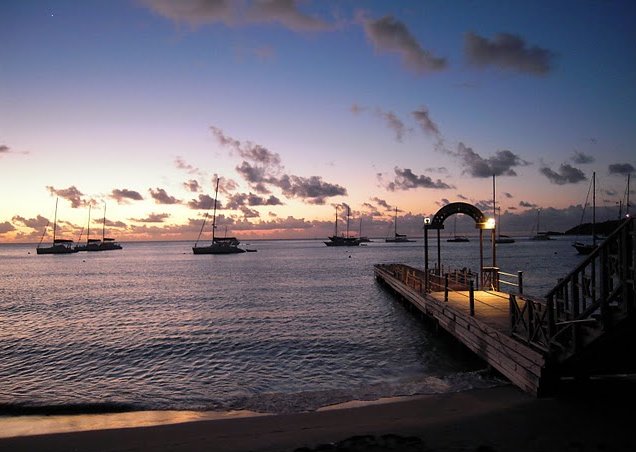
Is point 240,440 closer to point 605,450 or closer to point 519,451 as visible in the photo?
point 519,451

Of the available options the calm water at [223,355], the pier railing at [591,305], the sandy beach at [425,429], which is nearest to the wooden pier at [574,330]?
the pier railing at [591,305]

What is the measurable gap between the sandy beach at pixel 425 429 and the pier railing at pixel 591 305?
1169 mm

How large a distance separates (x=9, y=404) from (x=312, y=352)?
32.2ft

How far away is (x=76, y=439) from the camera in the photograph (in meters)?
8.72

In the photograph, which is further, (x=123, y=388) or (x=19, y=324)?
(x=19, y=324)

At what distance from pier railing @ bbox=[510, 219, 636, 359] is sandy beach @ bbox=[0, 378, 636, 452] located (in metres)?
1.17

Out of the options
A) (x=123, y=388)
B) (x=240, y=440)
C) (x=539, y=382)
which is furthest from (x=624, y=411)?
(x=123, y=388)

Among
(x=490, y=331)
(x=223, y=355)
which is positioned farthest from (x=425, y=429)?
(x=223, y=355)

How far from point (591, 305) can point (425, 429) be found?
3873 mm

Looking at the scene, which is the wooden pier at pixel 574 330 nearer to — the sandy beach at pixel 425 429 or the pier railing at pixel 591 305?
the pier railing at pixel 591 305

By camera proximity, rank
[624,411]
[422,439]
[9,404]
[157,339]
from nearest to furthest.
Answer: [422,439] → [624,411] → [9,404] → [157,339]

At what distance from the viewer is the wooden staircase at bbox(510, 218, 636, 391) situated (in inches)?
303

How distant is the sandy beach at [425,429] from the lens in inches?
282

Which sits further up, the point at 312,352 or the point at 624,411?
the point at 624,411
